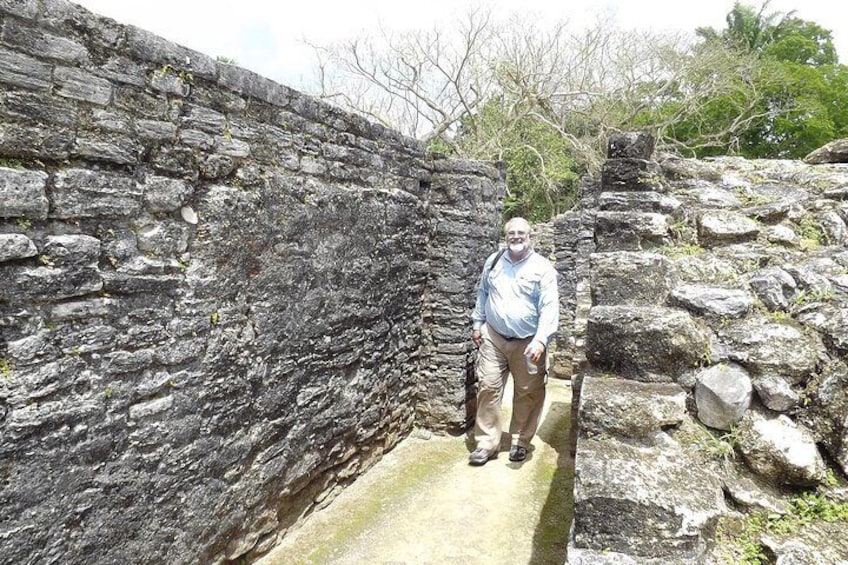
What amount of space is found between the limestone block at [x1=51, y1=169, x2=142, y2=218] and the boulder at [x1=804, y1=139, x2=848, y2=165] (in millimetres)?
4558

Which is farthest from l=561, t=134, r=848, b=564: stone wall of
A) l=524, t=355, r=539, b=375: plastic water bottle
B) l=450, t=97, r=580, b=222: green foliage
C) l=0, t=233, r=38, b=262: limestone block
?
l=450, t=97, r=580, b=222: green foliage

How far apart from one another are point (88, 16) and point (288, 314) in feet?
5.89

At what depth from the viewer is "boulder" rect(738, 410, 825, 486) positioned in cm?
209

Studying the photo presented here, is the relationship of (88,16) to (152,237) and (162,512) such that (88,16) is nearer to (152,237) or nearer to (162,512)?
(152,237)

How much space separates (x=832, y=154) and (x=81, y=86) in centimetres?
478

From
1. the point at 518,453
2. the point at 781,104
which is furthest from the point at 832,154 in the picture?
the point at 781,104

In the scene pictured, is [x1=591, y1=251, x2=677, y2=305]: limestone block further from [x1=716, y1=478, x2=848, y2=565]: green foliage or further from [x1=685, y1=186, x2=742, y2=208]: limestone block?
[x1=716, y1=478, x2=848, y2=565]: green foliage

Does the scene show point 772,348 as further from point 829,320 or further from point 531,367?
point 531,367

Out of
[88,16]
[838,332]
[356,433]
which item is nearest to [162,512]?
[356,433]

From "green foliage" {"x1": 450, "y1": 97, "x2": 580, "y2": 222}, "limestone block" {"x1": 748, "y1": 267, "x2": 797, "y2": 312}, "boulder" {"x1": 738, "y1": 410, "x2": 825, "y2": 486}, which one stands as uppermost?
"green foliage" {"x1": 450, "y1": 97, "x2": 580, "y2": 222}

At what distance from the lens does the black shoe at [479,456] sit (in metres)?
4.68

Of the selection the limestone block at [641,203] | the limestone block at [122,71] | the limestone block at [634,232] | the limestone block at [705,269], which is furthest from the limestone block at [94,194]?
the limestone block at [705,269]

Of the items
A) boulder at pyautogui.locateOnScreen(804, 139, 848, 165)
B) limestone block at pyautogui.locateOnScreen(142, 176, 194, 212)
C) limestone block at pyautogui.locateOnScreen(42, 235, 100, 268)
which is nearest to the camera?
limestone block at pyautogui.locateOnScreen(42, 235, 100, 268)

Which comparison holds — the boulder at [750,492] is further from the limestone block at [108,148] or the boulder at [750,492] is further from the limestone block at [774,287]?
the limestone block at [108,148]
